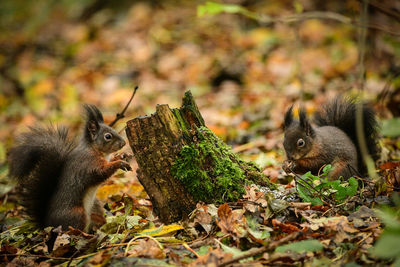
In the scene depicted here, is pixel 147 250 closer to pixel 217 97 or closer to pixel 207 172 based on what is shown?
pixel 207 172

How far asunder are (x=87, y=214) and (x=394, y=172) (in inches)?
87.9

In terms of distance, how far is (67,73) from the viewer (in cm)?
942

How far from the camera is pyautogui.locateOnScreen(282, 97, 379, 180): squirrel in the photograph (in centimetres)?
335

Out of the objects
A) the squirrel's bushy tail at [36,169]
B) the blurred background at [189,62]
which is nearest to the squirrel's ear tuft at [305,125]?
the blurred background at [189,62]

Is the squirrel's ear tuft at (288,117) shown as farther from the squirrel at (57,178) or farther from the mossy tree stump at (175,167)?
the squirrel at (57,178)

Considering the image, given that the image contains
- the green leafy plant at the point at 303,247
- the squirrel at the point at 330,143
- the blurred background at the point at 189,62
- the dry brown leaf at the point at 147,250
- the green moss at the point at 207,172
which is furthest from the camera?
the blurred background at the point at 189,62

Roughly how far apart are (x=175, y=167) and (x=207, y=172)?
0.21 m

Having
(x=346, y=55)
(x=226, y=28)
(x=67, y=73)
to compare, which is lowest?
(x=346, y=55)

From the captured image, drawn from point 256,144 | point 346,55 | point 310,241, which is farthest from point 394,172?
point 346,55

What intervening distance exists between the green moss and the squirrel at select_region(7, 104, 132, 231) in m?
0.70

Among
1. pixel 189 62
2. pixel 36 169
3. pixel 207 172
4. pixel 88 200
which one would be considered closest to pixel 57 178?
pixel 36 169

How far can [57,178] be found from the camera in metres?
3.07

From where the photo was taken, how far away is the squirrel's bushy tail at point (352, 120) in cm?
349

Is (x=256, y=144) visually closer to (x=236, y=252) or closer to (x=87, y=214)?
(x=87, y=214)
